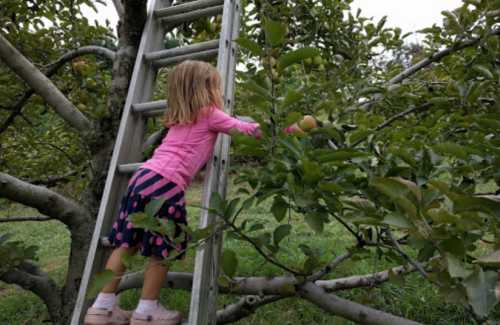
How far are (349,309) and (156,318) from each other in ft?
2.23

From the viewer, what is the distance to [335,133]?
0.84 metres

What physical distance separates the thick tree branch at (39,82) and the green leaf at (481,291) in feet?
6.15

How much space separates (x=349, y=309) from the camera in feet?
3.37

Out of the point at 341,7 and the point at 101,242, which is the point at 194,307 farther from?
the point at 341,7

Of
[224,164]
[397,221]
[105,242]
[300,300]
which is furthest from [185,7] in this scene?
[300,300]

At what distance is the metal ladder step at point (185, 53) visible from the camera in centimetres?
188

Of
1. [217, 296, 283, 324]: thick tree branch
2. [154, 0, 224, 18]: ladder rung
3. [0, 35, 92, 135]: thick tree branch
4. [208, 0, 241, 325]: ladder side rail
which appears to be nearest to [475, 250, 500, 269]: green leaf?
[208, 0, 241, 325]: ladder side rail

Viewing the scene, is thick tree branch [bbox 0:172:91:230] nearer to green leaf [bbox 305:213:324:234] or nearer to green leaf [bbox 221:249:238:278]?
green leaf [bbox 221:249:238:278]

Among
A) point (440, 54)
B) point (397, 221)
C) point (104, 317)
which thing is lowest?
point (104, 317)

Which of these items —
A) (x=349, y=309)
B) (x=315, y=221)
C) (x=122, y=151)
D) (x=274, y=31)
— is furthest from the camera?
(x=122, y=151)

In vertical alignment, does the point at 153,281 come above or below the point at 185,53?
below

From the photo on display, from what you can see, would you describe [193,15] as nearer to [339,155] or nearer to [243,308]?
[243,308]

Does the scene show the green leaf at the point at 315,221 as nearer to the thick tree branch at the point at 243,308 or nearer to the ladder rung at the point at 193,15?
the thick tree branch at the point at 243,308

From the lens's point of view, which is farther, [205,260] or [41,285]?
[41,285]
